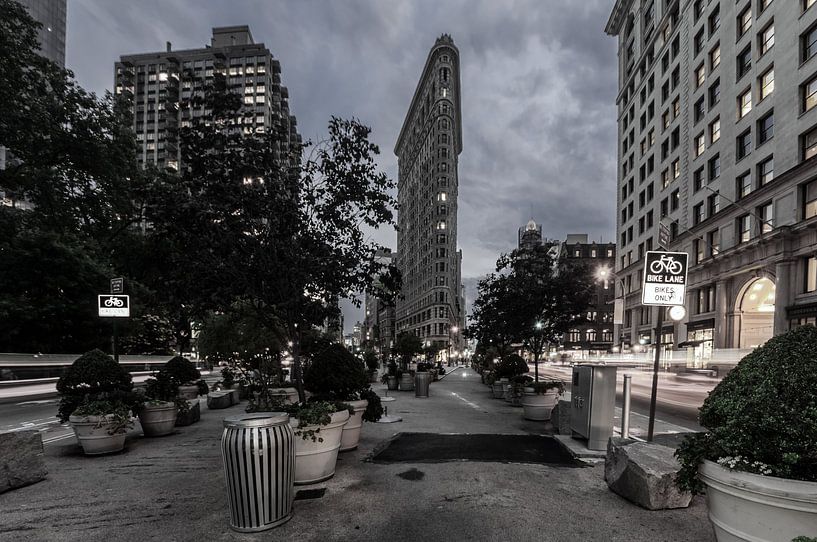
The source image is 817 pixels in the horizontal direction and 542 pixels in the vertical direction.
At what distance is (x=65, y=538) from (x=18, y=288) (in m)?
22.4

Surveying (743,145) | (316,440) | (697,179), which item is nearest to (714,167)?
(697,179)

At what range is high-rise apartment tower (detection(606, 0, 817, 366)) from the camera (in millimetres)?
26797

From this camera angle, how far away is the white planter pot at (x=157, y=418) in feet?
32.0

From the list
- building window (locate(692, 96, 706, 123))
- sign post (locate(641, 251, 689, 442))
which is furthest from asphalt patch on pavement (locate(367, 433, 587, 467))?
building window (locate(692, 96, 706, 123))

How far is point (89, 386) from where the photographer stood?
8.77 m

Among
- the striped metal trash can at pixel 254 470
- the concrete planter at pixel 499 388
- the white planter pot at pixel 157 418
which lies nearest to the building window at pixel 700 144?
the concrete planter at pixel 499 388

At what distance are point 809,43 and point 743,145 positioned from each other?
797 centimetres

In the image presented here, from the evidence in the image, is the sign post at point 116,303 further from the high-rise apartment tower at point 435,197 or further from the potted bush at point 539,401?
the high-rise apartment tower at point 435,197

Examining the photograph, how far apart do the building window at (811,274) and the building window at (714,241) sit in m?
8.82

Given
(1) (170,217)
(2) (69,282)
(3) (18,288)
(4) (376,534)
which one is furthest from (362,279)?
(3) (18,288)

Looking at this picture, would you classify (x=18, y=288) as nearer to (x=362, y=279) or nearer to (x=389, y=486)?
(x=362, y=279)

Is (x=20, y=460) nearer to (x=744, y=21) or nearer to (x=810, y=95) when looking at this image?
(x=810, y=95)

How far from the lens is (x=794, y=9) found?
90.1 ft

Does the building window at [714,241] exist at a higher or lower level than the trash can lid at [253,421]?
higher
